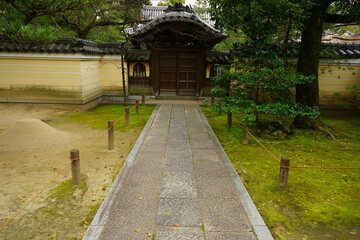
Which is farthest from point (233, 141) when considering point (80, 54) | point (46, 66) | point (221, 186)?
point (46, 66)

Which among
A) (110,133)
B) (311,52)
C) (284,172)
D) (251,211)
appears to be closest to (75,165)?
(110,133)

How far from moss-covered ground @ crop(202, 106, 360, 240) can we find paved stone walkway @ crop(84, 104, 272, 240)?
1.35ft

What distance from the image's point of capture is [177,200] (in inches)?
183

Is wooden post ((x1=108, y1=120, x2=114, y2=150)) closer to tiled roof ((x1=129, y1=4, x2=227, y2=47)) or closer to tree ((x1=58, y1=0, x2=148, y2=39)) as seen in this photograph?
→ tiled roof ((x1=129, y1=4, x2=227, y2=47))

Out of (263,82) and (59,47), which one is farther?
(59,47)

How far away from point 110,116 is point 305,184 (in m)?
9.37

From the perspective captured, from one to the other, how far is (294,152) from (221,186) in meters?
3.75

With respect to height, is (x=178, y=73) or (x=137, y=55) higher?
(x=137, y=55)

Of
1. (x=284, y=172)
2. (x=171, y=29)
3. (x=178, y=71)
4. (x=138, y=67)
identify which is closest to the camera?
(x=284, y=172)

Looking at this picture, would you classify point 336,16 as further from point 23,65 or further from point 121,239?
point 23,65

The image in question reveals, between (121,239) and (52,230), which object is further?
(52,230)

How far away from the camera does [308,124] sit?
32.9 feet

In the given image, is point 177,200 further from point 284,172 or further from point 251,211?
point 284,172

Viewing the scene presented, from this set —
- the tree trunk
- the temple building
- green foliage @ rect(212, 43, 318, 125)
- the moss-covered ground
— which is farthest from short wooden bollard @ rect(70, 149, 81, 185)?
the tree trunk
